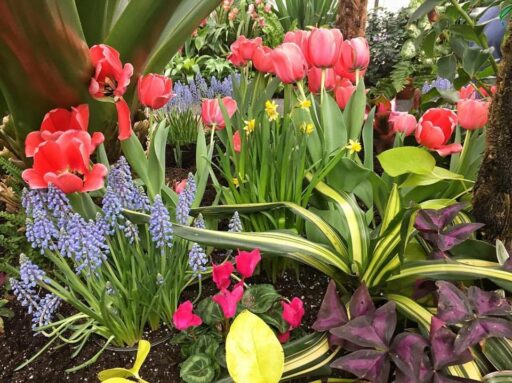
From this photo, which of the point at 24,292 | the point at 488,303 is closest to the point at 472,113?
the point at 488,303

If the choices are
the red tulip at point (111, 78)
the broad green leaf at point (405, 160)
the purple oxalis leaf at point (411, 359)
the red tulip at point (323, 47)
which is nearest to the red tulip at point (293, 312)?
the purple oxalis leaf at point (411, 359)

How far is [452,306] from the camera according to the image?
1.98 feet

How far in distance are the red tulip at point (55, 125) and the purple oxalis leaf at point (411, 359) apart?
53cm

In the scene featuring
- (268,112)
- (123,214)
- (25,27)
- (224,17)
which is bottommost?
(224,17)

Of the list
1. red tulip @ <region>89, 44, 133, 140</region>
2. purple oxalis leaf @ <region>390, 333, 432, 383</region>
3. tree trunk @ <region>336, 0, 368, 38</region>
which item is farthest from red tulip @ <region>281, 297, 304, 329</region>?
tree trunk @ <region>336, 0, 368, 38</region>

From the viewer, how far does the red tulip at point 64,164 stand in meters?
0.58

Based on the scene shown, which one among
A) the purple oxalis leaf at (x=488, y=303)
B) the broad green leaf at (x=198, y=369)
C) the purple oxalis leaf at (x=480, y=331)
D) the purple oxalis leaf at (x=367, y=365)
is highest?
the purple oxalis leaf at (x=488, y=303)

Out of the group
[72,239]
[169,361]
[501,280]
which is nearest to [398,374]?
[501,280]

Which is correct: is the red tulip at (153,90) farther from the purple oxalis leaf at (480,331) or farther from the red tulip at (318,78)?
the purple oxalis leaf at (480,331)

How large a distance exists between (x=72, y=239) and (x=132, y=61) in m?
0.39

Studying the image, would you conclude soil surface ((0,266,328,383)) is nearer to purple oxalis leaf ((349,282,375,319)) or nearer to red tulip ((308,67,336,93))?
purple oxalis leaf ((349,282,375,319))

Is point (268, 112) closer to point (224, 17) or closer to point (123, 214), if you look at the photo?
point (123, 214)

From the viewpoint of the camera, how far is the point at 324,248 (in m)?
0.81

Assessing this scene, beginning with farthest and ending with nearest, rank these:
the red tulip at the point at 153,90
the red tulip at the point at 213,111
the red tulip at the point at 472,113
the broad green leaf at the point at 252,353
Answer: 1. the red tulip at the point at 213,111
2. the red tulip at the point at 472,113
3. the red tulip at the point at 153,90
4. the broad green leaf at the point at 252,353
